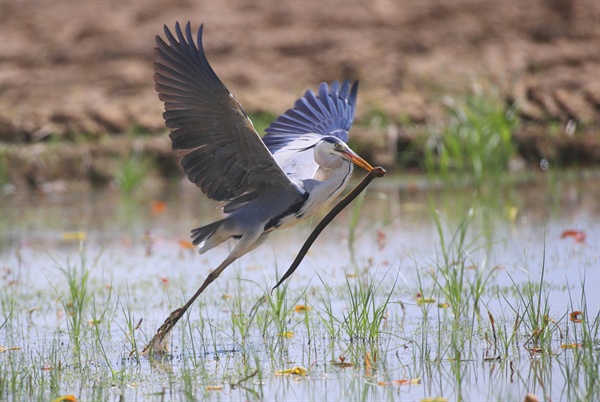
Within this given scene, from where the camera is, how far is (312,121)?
6316 mm

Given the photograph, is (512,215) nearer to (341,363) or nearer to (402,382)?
(341,363)

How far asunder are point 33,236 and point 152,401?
5.21 metres

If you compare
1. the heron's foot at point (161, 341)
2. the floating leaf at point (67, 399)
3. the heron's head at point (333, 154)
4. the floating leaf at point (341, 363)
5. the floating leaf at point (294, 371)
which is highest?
the heron's head at point (333, 154)

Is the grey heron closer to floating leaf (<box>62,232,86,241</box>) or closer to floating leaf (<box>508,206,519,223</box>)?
floating leaf (<box>508,206,519,223</box>)

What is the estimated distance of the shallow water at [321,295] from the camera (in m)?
4.28

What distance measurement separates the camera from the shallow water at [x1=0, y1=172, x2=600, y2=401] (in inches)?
168

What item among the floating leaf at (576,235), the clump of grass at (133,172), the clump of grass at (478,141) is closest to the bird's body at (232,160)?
the floating leaf at (576,235)

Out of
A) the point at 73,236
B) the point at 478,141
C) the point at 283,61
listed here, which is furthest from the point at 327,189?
the point at 283,61

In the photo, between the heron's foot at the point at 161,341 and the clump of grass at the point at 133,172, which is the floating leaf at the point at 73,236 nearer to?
the clump of grass at the point at 133,172

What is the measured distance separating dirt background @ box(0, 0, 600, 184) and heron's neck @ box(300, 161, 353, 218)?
7122 mm

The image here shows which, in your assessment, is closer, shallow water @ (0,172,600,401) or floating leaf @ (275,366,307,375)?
shallow water @ (0,172,600,401)

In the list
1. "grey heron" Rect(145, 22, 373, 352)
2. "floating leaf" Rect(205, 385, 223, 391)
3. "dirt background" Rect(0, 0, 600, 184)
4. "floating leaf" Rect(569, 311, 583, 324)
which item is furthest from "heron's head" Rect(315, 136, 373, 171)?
"dirt background" Rect(0, 0, 600, 184)

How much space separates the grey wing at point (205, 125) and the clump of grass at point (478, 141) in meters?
4.63

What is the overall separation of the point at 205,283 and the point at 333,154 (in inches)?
37.1
